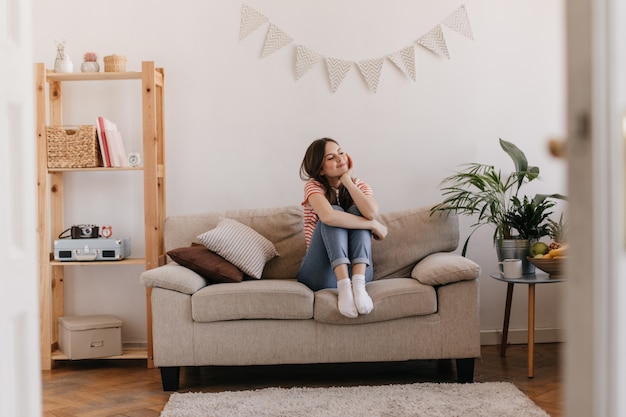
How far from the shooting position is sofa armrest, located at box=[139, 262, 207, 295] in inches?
142

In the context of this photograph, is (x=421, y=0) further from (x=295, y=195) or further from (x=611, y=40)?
(x=611, y=40)

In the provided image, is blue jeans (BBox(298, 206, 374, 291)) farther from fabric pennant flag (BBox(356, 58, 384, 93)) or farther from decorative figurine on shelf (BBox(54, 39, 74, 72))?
decorative figurine on shelf (BBox(54, 39, 74, 72))

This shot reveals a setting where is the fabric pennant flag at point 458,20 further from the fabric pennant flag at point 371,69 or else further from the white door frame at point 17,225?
the white door frame at point 17,225

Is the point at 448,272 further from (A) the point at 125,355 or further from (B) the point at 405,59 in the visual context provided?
(A) the point at 125,355

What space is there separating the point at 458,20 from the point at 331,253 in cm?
171

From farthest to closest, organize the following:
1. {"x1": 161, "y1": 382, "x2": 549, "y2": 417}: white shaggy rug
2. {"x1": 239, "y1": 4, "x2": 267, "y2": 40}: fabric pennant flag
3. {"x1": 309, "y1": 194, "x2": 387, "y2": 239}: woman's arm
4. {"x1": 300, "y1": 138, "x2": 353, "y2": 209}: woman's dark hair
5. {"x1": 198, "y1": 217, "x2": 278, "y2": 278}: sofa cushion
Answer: {"x1": 239, "y1": 4, "x2": 267, "y2": 40}: fabric pennant flag, {"x1": 300, "y1": 138, "x2": 353, "y2": 209}: woman's dark hair, {"x1": 198, "y1": 217, "x2": 278, "y2": 278}: sofa cushion, {"x1": 309, "y1": 194, "x2": 387, "y2": 239}: woman's arm, {"x1": 161, "y1": 382, "x2": 549, "y2": 417}: white shaggy rug

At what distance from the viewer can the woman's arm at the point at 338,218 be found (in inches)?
147

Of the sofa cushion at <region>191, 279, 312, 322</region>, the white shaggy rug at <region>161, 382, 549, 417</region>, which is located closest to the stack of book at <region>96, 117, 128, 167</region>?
the sofa cushion at <region>191, 279, 312, 322</region>

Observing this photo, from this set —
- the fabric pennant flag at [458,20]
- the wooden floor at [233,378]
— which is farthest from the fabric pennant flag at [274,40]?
the wooden floor at [233,378]

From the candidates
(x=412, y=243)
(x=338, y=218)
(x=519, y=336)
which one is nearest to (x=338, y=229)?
(x=338, y=218)

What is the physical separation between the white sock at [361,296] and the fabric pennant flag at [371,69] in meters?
1.40

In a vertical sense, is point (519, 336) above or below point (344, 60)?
below

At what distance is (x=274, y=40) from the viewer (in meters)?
4.52

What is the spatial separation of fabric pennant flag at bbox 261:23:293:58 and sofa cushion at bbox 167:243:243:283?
4.35ft
